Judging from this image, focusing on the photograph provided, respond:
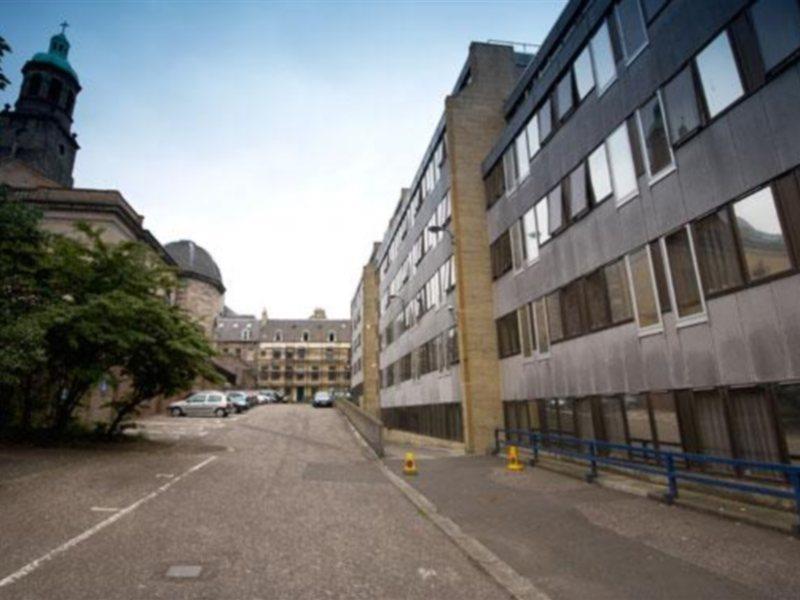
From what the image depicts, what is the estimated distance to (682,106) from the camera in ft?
34.9

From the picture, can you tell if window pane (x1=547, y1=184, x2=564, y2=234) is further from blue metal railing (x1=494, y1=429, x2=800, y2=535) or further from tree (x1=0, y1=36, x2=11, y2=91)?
tree (x1=0, y1=36, x2=11, y2=91)

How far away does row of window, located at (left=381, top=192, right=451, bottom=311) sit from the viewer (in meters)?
23.4

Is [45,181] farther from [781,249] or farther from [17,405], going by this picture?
[781,249]

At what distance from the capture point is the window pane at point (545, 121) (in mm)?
16448

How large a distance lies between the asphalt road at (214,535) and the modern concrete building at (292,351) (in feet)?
269

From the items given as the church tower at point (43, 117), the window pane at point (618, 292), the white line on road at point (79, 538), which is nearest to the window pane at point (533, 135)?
the window pane at point (618, 292)

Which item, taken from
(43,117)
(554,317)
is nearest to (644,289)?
(554,317)

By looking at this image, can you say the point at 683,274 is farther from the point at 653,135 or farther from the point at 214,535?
the point at 214,535

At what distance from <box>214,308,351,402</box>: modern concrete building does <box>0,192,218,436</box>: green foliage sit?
76.3 m

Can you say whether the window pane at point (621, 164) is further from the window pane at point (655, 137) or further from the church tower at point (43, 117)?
the church tower at point (43, 117)

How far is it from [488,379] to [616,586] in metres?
14.2

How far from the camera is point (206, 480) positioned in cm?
1237

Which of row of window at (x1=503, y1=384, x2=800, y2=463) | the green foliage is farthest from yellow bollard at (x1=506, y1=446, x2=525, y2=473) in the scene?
the green foliage

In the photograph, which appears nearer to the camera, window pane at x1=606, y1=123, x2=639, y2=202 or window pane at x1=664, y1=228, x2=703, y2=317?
window pane at x1=664, y1=228, x2=703, y2=317
